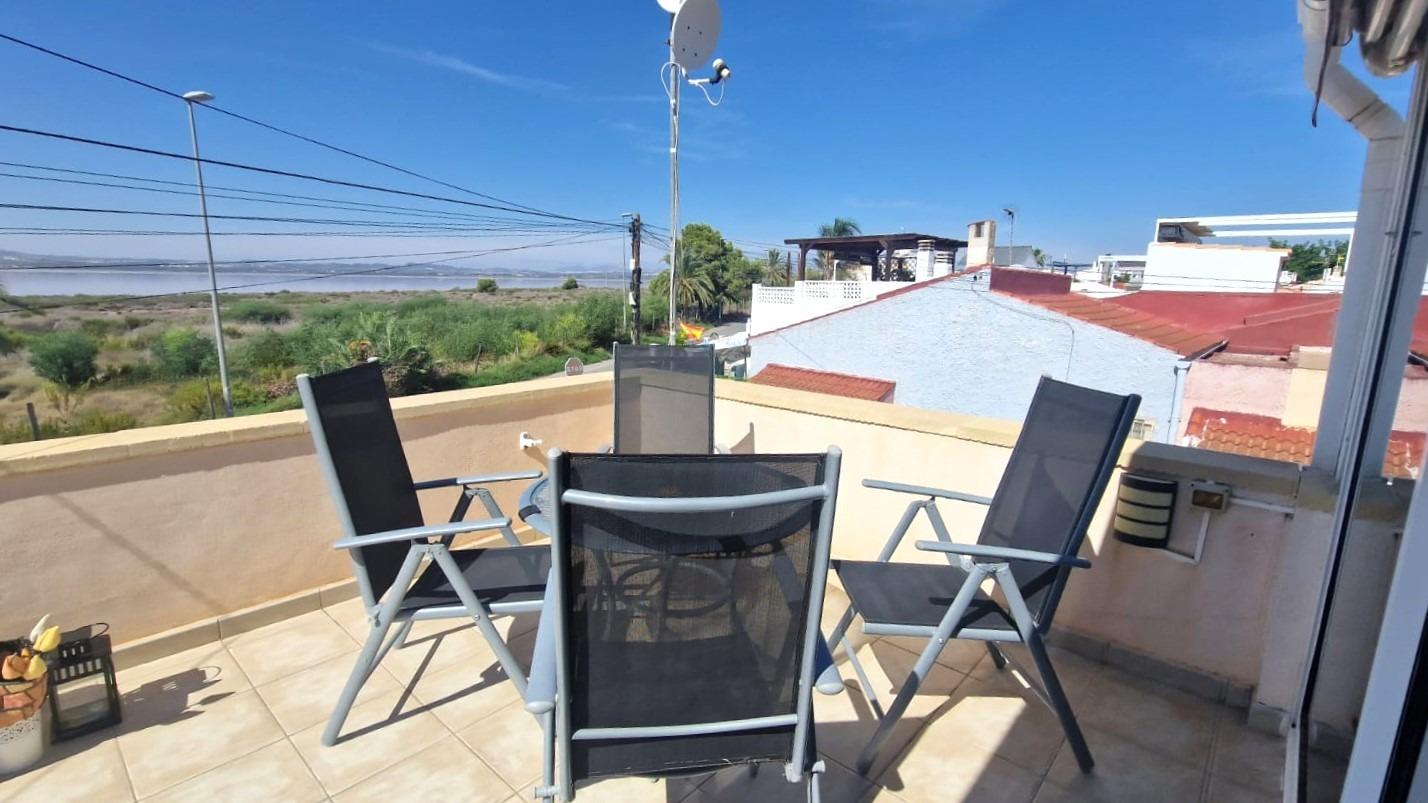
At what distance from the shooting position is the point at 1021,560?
69.4 inches

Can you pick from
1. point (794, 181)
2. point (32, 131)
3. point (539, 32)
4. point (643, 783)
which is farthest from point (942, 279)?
point (794, 181)

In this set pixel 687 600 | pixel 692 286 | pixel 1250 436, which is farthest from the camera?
pixel 692 286

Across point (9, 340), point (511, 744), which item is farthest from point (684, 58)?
point (9, 340)

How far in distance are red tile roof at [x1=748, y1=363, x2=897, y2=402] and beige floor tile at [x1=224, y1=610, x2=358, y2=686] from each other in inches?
322

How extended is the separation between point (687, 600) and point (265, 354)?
3002 centimetres

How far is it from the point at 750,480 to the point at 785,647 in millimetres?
371

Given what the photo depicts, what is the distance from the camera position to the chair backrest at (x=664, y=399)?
307cm

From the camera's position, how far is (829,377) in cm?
1168

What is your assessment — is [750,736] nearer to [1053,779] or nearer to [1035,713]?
[1053,779]

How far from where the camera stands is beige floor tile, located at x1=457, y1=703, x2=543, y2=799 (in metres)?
1.73

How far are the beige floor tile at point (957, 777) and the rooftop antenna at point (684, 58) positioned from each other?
315cm

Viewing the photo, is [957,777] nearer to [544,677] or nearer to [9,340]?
[544,677]

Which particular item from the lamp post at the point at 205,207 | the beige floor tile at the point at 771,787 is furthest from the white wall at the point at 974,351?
the lamp post at the point at 205,207

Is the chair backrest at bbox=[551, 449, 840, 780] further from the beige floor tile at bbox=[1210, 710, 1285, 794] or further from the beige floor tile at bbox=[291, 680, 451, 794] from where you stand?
the beige floor tile at bbox=[1210, 710, 1285, 794]
